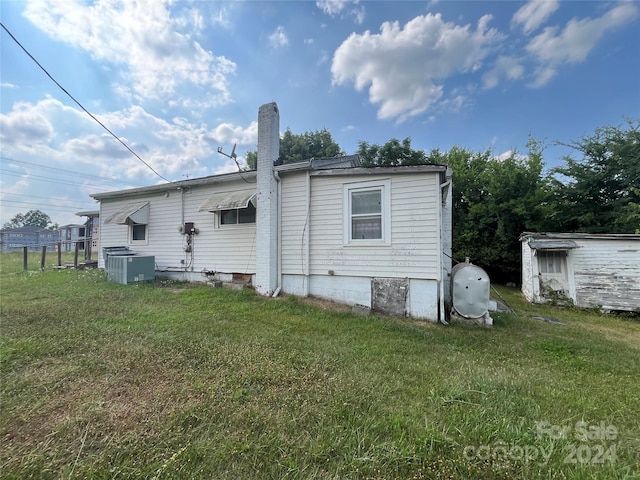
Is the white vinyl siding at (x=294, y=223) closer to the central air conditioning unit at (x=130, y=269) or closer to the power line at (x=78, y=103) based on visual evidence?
the central air conditioning unit at (x=130, y=269)

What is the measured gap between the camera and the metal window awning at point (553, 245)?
27.4ft

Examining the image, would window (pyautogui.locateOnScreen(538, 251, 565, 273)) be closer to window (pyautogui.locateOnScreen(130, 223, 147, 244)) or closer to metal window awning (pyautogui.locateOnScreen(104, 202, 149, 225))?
metal window awning (pyautogui.locateOnScreen(104, 202, 149, 225))

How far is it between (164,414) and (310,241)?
479 centimetres

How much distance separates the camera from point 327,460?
5.65 feet

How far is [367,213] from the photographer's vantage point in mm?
6066

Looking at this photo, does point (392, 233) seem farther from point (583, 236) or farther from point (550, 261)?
point (583, 236)

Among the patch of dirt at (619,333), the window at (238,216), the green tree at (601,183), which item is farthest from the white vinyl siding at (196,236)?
the green tree at (601,183)

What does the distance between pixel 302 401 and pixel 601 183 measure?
1663cm

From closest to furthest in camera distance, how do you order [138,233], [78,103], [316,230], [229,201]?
[78,103], [316,230], [229,201], [138,233]

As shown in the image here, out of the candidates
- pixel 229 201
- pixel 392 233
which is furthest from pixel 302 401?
pixel 229 201

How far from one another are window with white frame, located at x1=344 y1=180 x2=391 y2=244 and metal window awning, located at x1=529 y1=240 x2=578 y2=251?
263 inches

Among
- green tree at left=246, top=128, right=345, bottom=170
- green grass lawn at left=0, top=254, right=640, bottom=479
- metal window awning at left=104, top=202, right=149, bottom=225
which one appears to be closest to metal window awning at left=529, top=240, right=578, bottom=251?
green grass lawn at left=0, top=254, right=640, bottom=479

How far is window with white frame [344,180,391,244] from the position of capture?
5824 mm

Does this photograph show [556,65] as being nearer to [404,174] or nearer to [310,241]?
[404,174]
